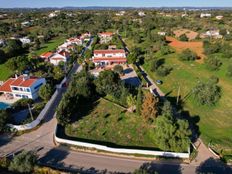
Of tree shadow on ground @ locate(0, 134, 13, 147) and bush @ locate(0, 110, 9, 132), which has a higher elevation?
bush @ locate(0, 110, 9, 132)

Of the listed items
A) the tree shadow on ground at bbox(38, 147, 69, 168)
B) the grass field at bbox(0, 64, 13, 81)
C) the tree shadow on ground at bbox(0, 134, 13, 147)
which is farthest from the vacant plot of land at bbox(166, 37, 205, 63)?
the tree shadow on ground at bbox(0, 134, 13, 147)

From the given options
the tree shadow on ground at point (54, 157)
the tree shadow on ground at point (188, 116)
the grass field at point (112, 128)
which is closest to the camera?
the tree shadow on ground at point (54, 157)

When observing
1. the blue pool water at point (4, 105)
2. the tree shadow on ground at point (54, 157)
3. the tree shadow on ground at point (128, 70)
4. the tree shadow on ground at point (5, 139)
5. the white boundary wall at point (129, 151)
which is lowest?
the tree shadow on ground at point (5, 139)

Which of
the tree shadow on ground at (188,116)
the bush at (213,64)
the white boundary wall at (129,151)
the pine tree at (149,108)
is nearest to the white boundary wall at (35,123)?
the white boundary wall at (129,151)

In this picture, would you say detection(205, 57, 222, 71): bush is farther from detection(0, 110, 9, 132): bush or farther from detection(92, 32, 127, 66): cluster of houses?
detection(0, 110, 9, 132): bush

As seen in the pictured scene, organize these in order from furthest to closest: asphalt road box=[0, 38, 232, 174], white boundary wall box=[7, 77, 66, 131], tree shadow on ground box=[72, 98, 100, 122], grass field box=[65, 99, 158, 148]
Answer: tree shadow on ground box=[72, 98, 100, 122] < white boundary wall box=[7, 77, 66, 131] < grass field box=[65, 99, 158, 148] < asphalt road box=[0, 38, 232, 174]

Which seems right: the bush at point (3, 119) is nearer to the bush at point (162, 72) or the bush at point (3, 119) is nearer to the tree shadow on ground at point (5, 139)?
the tree shadow on ground at point (5, 139)

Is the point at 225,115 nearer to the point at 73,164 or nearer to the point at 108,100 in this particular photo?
the point at 108,100
